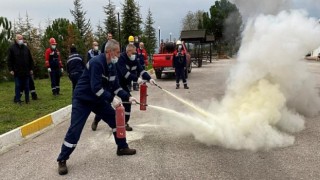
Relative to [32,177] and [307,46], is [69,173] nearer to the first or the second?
[32,177]

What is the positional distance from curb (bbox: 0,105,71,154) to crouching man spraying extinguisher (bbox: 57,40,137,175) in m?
1.96

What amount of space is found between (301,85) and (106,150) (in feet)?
16.0

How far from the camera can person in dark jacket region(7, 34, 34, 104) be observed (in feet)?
33.4

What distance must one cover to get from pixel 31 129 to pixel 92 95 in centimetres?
301

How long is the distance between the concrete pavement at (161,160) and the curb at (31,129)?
235mm

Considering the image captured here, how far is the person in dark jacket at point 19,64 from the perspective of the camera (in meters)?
10.2

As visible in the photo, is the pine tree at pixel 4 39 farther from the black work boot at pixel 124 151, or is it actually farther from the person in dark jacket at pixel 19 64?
the black work boot at pixel 124 151

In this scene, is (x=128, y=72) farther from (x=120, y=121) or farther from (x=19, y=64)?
(x=19, y=64)

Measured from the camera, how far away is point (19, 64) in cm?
1016

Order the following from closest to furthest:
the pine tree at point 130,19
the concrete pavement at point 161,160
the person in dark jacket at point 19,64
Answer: the concrete pavement at point 161,160
the person in dark jacket at point 19,64
the pine tree at point 130,19

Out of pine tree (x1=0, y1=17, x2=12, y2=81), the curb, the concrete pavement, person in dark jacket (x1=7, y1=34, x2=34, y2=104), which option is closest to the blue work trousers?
the concrete pavement

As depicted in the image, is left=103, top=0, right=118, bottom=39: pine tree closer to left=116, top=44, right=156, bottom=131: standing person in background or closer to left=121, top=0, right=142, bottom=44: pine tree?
left=121, top=0, right=142, bottom=44: pine tree

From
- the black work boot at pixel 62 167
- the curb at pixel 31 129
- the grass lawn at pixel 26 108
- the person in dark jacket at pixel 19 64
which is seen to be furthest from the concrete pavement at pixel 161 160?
the person in dark jacket at pixel 19 64

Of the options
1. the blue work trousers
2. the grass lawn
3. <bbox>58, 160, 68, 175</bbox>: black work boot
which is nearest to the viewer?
<bbox>58, 160, 68, 175</bbox>: black work boot
